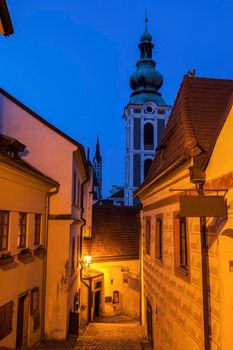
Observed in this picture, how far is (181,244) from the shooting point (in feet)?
32.4

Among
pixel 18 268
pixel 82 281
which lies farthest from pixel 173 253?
pixel 82 281

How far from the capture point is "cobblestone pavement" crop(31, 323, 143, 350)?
45.0 ft

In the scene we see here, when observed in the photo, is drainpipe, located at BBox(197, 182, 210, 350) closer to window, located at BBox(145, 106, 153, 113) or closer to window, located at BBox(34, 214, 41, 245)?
window, located at BBox(34, 214, 41, 245)

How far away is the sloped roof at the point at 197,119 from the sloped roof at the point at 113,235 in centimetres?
1331

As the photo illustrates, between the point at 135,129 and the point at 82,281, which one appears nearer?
the point at 82,281

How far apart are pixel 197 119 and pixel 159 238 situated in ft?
17.3

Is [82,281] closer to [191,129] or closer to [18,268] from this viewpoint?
[18,268]

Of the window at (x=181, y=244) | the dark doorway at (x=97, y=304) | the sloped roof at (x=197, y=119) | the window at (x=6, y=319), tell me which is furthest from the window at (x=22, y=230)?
the dark doorway at (x=97, y=304)

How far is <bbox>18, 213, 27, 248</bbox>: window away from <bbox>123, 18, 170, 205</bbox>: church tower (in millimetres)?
39058

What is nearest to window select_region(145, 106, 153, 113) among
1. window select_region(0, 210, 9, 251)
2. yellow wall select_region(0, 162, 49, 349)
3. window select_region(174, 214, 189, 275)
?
yellow wall select_region(0, 162, 49, 349)

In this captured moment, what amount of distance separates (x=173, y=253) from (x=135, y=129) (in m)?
44.6

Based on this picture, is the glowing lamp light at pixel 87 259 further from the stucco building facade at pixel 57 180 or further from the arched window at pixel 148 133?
the arched window at pixel 148 133

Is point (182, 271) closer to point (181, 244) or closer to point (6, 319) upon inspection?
point (181, 244)

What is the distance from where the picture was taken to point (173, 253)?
10.3m
